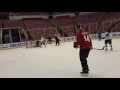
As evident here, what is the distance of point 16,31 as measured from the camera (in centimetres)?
2380

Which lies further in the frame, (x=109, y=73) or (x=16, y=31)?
(x=16, y=31)

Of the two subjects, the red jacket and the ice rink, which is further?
the ice rink

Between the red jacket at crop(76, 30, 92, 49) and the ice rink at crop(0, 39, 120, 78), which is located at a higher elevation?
the red jacket at crop(76, 30, 92, 49)

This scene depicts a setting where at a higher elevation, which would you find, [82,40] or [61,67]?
[82,40]

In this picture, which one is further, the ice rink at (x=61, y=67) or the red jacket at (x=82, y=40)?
the ice rink at (x=61, y=67)

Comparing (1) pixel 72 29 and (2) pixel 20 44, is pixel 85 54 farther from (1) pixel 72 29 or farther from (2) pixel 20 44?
(1) pixel 72 29

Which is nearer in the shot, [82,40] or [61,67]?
[82,40]

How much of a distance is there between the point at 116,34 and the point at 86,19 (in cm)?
736

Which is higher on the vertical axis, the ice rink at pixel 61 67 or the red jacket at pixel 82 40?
the red jacket at pixel 82 40
